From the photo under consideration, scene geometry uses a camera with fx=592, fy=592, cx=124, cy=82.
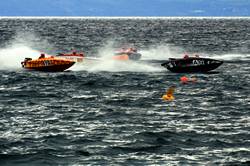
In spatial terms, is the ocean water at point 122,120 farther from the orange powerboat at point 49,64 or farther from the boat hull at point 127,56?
the boat hull at point 127,56

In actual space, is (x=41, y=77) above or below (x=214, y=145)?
above

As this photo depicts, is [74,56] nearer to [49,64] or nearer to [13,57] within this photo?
[49,64]

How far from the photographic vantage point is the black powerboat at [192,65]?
51844 millimetres

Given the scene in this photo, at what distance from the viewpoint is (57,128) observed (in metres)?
27.5

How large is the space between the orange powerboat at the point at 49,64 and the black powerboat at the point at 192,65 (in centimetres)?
906

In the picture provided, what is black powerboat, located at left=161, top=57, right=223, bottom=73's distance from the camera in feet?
170

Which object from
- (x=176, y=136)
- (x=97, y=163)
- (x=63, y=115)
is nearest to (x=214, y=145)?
(x=176, y=136)

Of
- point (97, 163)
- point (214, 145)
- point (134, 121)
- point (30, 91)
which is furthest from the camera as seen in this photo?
point (30, 91)

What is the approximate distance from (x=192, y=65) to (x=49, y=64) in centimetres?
1256

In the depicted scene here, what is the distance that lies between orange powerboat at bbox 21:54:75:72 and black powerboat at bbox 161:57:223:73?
906cm

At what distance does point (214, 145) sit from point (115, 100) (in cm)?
1286

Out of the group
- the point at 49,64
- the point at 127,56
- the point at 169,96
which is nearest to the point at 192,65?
the point at 49,64

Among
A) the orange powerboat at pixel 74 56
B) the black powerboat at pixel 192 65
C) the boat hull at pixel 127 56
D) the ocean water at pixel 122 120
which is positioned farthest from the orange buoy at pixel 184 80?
the boat hull at pixel 127 56

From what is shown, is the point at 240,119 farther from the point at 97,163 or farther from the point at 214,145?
the point at 97,163
